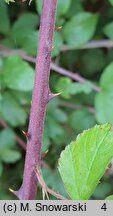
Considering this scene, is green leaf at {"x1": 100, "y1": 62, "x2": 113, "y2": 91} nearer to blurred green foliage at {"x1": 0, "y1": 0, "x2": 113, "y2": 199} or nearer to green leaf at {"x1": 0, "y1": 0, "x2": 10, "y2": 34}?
blurred green foliage at {"x1": 0, "y1": 0, "x2": 113, "y2": 199}

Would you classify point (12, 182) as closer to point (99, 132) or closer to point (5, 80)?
point (5, 80)

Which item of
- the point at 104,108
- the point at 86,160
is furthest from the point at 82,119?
the point at 86,160

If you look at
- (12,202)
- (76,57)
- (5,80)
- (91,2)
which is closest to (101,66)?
(76,57)

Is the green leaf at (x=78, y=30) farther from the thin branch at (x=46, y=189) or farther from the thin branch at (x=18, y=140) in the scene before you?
the thin branch at (x=46, y=189)

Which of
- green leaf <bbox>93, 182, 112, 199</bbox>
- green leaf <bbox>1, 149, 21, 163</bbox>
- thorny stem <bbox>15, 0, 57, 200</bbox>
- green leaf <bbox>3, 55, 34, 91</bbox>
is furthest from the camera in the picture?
green leaf <bbox>93, 182, 112, 199</bbox>

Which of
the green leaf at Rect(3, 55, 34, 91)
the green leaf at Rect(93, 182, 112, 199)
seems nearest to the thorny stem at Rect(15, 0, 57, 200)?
the green leaf at Rect(3, 55, 34, 91)

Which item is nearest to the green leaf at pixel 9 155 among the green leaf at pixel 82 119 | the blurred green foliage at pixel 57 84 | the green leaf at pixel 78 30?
the blurred green foliage at pixel 57 84

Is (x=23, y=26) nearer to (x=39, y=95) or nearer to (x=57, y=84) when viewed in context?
(x=57, y=84)
